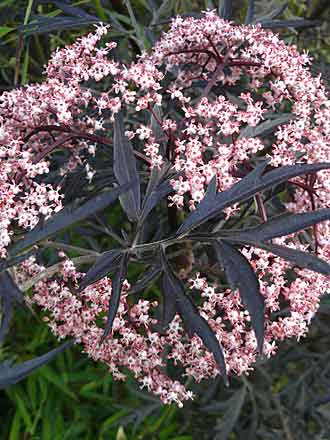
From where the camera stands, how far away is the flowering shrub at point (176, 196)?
0.82 meters

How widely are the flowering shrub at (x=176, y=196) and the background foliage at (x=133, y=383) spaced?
253 mm

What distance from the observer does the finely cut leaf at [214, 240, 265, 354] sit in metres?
0.76

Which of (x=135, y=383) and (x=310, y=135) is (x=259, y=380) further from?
(x=310, y=135)

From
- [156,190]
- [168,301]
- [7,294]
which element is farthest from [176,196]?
[7,294]

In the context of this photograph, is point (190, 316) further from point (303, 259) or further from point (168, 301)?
point (303, 259)

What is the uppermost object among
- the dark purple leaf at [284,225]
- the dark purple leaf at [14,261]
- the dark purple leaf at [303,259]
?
the dark purple leaf at [284,225]

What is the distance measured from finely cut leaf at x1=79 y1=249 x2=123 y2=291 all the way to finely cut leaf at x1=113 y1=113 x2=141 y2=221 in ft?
0.23

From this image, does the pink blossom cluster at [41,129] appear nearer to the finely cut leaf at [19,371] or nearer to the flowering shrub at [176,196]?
the flowering shrub at [176,196]

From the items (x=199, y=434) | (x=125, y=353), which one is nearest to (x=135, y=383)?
(x=199, y=434)

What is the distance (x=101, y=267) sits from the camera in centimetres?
82

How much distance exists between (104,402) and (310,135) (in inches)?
43.0

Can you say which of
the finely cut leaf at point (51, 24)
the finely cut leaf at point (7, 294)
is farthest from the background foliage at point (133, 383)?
the finely cut leaf at point (7, 294)

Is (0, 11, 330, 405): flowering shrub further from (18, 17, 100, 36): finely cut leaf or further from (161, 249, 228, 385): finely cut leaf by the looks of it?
(18, 17, 100, 36): finely cut leaf

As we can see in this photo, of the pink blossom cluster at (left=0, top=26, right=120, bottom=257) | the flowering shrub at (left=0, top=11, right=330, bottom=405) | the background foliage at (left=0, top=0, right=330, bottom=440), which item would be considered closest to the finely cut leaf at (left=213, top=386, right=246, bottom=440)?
the background foliage at (left=0, top=0, right=330, bottom=440)
